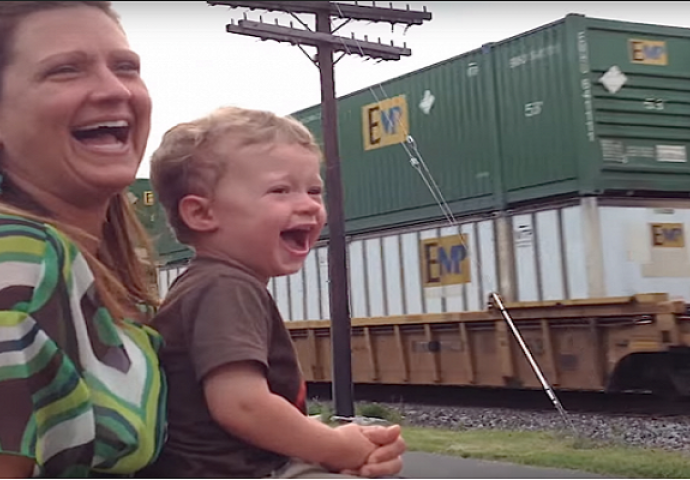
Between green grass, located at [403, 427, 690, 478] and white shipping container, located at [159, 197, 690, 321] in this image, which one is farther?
white shipping container, located at [159, 197, 690, 321]

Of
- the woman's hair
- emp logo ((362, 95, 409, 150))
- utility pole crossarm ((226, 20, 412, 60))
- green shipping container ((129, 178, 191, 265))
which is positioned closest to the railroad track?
emp logo ((362, 95, 409, 150))

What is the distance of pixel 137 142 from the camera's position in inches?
55.6

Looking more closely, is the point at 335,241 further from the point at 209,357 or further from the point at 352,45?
the point at 209,357

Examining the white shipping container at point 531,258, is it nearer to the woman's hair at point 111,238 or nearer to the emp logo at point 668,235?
the emp logo at point 668,235

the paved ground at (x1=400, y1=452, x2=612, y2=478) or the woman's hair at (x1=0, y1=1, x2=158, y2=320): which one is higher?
the woman's hair at (x1=0, y1=1, x2=158, y2=320)

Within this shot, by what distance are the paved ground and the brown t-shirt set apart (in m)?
5.55

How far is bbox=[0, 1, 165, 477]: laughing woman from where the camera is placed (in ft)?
3.92

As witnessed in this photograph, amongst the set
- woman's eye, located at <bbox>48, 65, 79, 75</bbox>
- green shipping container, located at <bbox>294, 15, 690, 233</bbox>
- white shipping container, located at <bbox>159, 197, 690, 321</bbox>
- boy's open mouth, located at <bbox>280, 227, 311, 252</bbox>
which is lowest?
boy's open mouth, located at <bbox>280, 227, 311, 252</bbox>

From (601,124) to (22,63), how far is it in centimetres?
1107

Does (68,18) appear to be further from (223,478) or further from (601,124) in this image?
(601,124)

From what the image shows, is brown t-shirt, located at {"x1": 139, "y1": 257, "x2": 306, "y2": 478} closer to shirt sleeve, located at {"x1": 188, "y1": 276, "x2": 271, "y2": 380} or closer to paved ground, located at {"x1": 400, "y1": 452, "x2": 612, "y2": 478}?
shirt sleeve, located at {"x1": 188, "y1": 276, "x2": 271, "y2": 380}

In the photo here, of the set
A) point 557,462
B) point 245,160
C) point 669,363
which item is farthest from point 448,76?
point 245,160

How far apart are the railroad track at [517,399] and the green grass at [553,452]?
1735mm

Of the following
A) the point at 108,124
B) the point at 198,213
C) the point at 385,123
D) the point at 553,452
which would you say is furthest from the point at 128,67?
the point at 385,123
